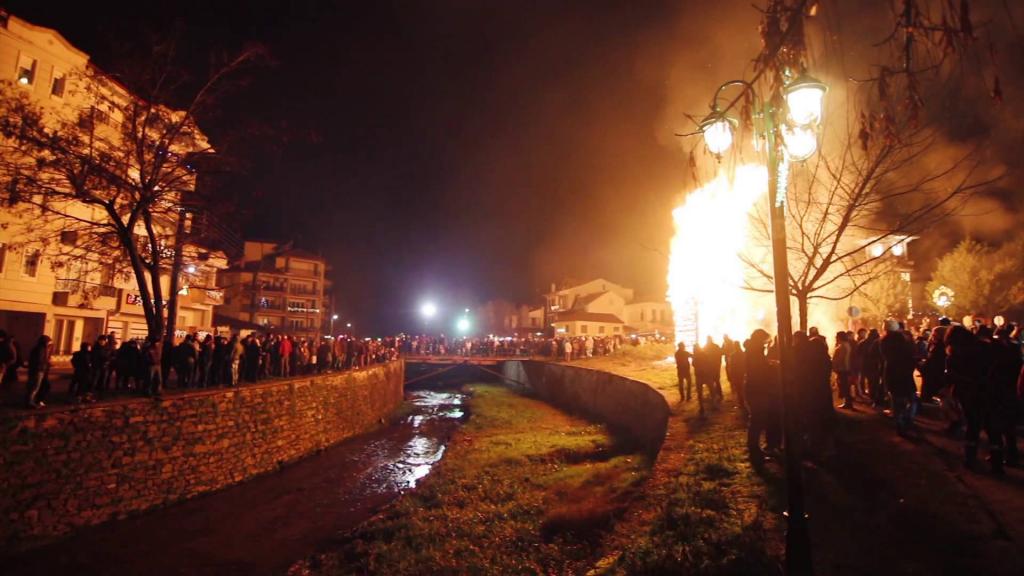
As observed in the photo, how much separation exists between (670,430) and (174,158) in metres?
17.4

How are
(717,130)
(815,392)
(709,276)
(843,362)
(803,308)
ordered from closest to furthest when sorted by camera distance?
(717,130) < (815,392) < (803,308) < (843,362) < (709,276)

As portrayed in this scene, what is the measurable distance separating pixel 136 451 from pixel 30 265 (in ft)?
61.3

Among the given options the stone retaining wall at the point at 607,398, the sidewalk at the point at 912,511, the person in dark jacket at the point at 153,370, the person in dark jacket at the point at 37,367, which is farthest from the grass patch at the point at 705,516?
the person in dark jacket at the point at 153,370

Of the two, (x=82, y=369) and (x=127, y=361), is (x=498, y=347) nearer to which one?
(x=127, y=361)

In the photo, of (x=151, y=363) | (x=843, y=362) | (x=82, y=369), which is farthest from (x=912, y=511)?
(x=82, y=369)

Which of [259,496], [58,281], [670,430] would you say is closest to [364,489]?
[259,496]

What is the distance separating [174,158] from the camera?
53.1ft

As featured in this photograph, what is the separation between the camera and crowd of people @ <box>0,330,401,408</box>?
37.6 feet

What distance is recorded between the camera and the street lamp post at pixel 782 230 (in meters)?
5.26

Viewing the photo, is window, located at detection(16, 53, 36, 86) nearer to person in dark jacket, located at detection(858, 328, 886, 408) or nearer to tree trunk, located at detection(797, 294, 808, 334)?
tree trunk, located at detection(797, 294, 808, 334)

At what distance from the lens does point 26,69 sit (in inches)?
917

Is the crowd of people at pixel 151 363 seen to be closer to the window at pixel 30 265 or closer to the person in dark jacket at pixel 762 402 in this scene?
the window at pixel 30 265

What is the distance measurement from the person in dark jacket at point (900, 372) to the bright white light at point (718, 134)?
5.14m

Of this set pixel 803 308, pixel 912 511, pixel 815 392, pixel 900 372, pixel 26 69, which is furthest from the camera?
pixel 26 69
